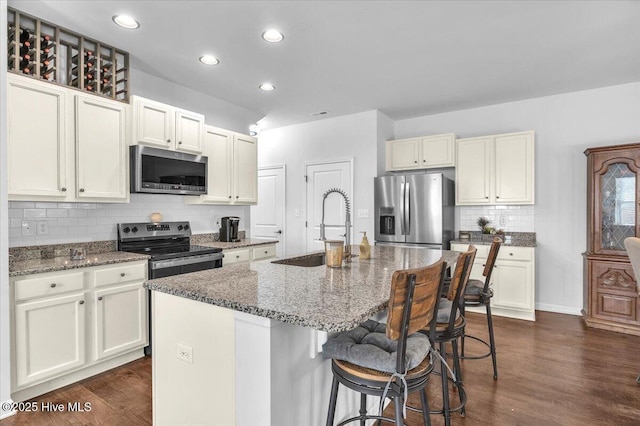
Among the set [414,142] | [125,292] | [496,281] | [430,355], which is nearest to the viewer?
[430,355]

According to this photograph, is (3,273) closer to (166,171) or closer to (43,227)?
(43,227)

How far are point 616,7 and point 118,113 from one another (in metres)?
3.90

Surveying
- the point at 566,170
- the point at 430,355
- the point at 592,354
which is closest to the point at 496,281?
the point at 592,354

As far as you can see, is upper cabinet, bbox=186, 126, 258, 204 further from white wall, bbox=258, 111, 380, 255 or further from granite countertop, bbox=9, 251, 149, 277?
white wall, bbox=258, 111, 380, 255

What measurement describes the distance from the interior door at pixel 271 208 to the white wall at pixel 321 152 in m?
0.12

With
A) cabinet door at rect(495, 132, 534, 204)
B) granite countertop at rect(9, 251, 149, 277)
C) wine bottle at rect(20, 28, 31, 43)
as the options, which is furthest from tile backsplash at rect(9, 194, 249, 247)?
cabinet door at rect(495, 132, 534, 204)

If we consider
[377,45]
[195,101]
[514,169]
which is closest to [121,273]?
[195,101]

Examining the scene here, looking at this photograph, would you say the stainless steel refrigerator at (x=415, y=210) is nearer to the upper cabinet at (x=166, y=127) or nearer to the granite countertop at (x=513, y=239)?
the granite countertop at (x=513, y=239)

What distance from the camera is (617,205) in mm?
3637

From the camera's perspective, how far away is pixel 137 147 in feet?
10.0

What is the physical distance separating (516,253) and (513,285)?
371 millimetres

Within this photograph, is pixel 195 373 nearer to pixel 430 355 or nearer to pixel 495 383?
pixel 430 355

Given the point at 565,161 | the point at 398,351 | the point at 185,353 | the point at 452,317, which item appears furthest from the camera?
the point at 565,161

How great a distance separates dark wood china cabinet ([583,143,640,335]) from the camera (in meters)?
3.49
